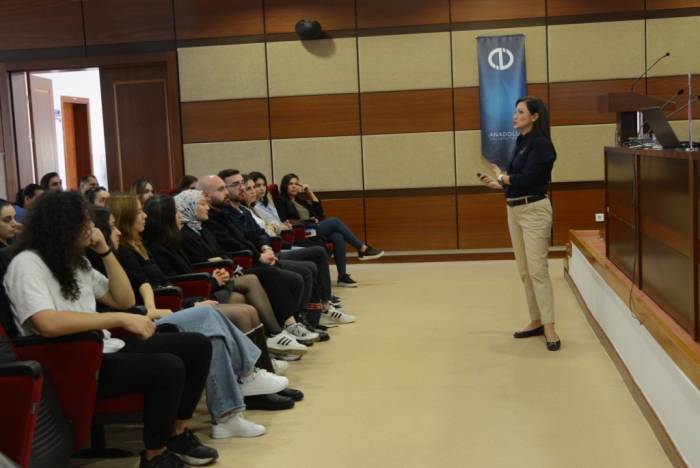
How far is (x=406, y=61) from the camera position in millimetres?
8836

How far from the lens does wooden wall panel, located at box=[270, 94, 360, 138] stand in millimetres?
8969

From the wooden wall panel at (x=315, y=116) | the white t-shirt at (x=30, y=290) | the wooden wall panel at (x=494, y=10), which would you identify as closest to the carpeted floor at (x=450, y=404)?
the white t-shirt at (x=30, y=290)

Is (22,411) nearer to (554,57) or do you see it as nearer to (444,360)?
(444,360)

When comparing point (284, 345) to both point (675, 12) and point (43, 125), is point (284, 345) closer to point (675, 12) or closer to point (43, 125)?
point (675, 12)

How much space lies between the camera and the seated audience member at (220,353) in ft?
11.6

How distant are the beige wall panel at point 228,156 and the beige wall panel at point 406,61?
1.39 m

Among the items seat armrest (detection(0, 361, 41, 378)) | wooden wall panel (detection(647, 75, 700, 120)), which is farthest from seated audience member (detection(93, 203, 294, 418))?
wooden wall panel (detection(647, 75, 700, 120))

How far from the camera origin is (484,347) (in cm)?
518

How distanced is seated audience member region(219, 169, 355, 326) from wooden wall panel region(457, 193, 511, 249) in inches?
120

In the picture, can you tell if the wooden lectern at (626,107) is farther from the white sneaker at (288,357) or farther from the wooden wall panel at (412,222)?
the wooden wall panel at (412,222)

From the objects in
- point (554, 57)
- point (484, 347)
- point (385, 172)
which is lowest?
point (484, 347)

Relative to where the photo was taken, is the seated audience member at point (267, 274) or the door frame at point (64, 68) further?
the door frame at point (64, 68)

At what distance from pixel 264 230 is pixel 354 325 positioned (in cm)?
94

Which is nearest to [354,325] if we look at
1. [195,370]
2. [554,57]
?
Answer: [195,370]
